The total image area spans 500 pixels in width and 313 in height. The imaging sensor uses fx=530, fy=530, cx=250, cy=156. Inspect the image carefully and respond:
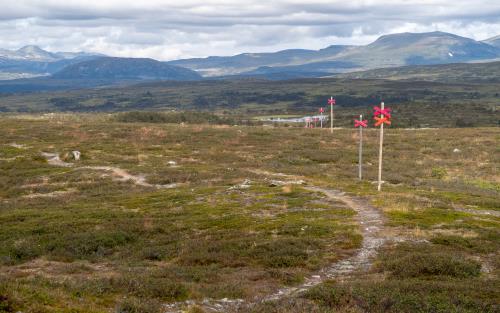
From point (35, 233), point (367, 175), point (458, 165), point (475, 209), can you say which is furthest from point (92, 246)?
point (458, 165)

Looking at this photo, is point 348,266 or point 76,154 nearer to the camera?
point 348,266

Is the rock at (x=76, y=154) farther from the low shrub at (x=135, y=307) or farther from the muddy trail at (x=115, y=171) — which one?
the low shrub at (x=135, y=307)

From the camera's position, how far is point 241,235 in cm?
2692

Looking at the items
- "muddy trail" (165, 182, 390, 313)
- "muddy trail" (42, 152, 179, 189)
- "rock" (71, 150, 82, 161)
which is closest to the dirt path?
"muddy trail" (165, 182, 390, 313)

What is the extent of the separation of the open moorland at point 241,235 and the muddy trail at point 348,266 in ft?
0.22

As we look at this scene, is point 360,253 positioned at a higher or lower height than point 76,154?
higher

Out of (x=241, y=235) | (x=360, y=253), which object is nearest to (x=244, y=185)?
(x=241, y=235)

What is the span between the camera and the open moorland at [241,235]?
16.4 m

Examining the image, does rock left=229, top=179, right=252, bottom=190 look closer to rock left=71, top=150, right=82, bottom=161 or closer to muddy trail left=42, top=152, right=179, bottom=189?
muddy trail left=42, top=152, right=179, bottom=189

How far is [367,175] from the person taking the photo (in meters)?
53.4

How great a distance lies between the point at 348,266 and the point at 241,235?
23.0 feet

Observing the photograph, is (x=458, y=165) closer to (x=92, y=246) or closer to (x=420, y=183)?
(x=420, y=183)

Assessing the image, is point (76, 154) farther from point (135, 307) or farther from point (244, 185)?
point (135, 307)

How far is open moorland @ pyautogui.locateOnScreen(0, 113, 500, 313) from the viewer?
53.9ft
